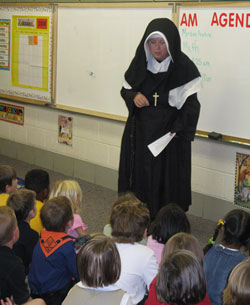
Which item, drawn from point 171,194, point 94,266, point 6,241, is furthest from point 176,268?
point 171,194

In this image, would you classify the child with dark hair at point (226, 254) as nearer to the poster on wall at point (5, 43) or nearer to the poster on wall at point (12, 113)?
the poster on wall at point (12, 113)

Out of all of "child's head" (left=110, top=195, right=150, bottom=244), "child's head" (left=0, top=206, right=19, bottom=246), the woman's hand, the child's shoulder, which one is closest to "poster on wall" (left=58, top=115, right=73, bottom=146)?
the woman's hand

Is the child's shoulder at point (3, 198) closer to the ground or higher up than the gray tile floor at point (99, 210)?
higher up

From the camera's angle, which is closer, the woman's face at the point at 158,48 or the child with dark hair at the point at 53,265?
the child with dark hair at the point at 53,265

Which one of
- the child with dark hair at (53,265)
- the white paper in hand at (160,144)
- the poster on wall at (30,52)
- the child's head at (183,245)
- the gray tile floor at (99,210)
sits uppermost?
the poster on wall at (30,52)

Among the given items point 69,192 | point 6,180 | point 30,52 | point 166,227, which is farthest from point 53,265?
point 30,52

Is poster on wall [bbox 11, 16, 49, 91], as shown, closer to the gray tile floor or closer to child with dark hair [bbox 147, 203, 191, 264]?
the gray tile floor

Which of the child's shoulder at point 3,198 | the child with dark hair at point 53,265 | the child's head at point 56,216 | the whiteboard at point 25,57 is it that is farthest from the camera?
the whiteboard at point 25,57

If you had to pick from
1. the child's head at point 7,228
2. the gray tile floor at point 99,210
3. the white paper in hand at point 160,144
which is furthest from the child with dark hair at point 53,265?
the gray tile floor at point 99,210

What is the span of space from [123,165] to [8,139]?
2.83 metres

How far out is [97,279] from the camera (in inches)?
73.4

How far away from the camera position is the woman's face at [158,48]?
11.7 ft

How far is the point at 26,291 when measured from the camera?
2236mm

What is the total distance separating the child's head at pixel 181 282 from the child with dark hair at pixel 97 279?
0.18m
